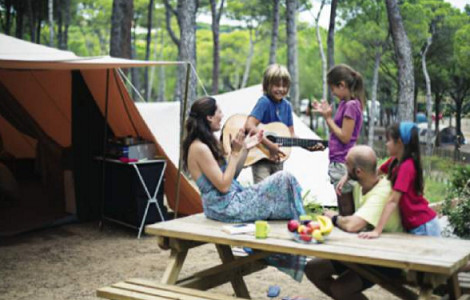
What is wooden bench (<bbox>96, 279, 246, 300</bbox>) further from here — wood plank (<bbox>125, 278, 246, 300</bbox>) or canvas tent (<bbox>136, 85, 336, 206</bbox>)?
canvas tent (<bbox>136, 85, 336, 206</bbox>)

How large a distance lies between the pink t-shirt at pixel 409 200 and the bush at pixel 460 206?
2.01m

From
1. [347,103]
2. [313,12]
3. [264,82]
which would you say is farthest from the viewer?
[313,12]

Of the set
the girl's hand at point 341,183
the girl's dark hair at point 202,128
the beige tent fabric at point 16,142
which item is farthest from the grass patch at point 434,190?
the beige tent fabric at point 16,142

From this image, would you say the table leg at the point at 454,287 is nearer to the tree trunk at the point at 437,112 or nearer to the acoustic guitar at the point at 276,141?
the acoustic guitar at the point at 276,141

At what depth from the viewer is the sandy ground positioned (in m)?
4.47

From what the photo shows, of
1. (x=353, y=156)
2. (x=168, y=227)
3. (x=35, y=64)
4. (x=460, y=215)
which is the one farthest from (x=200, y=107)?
(x=460, y=215)

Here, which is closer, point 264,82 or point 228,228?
point 228,228

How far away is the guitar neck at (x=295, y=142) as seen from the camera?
15.9ft

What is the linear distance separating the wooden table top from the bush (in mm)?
2105

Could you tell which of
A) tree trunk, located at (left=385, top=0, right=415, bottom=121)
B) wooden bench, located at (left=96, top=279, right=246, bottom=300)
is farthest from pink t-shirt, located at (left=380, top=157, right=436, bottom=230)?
tree trunk, located at (left=385, top=0, right=415, bottom=121)

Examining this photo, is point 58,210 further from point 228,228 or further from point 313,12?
point 313,12

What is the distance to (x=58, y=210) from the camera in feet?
23.4

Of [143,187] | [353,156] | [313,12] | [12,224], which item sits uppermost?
[313,12]

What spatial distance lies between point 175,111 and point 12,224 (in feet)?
9.56
